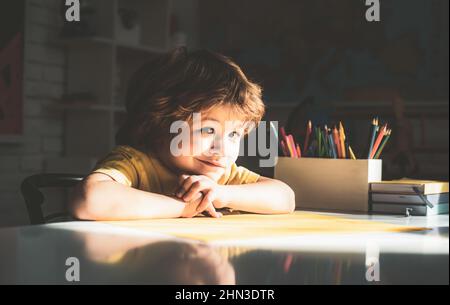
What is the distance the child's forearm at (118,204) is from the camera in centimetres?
93

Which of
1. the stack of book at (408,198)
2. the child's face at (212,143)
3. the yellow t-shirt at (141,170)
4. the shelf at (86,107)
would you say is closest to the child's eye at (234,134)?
the child's face at (212,143)

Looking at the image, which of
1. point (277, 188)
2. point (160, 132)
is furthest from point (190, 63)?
point (277, 188)

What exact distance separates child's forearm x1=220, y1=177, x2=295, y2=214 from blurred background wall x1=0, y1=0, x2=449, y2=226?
3.48 ft

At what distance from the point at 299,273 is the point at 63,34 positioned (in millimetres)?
2289

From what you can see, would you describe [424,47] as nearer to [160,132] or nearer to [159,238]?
[160,132]

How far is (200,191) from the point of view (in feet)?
3.28

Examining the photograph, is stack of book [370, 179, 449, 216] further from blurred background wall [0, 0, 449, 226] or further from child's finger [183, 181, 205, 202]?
blurred background wall [0, 0, 449, 226]

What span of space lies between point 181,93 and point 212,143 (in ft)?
0.45

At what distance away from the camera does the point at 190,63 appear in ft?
3.93

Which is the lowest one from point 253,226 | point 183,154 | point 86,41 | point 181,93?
point 253,226

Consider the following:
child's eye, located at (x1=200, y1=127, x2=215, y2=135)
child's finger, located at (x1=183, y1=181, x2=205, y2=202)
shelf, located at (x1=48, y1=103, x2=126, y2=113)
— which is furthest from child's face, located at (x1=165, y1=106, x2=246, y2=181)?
shelf, located at (x1=48, y1=103, x2=126, y2=113)

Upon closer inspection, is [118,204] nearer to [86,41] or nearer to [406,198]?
[406,198]

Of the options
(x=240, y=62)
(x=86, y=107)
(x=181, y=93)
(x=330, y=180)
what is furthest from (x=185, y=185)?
(x=240, y=62)

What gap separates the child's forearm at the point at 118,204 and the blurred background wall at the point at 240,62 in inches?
49.1
